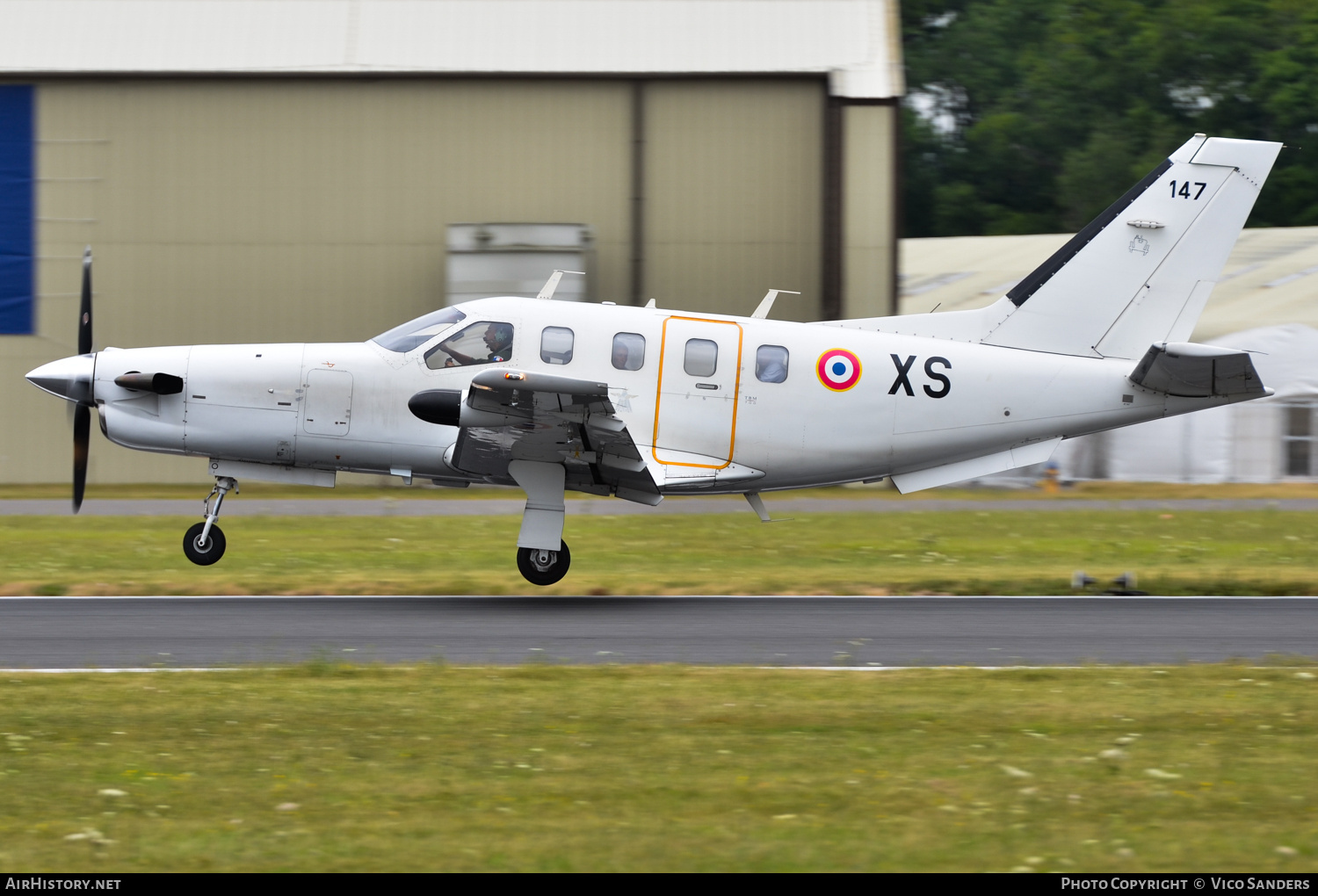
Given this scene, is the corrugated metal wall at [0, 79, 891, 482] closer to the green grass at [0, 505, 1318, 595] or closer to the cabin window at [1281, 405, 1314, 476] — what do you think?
the green grass at [0, 505, 1318, 595]

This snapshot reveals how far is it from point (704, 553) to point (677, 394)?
13.5 ft

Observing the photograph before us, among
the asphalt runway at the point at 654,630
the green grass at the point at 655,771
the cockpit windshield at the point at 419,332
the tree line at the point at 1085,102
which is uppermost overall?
the tree line at the point at 1085,102

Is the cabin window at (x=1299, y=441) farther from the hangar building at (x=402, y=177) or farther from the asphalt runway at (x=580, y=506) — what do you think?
the hangar building at (x=402, y=177)

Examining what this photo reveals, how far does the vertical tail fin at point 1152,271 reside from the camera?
44.5 ft

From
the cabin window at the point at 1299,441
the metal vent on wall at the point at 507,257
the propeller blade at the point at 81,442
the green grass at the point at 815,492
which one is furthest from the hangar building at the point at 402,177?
the propeller blade at the point at 81,442

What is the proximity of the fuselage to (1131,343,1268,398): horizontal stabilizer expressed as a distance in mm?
232

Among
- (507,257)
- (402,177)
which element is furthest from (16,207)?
(507,257)

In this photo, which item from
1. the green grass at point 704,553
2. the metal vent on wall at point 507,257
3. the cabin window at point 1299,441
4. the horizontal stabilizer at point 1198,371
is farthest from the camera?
the cabin window at point 1299,441

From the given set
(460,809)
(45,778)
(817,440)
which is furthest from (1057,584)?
(45,778)

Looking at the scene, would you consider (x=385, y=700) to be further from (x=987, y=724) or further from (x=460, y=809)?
(x=987, y=724)

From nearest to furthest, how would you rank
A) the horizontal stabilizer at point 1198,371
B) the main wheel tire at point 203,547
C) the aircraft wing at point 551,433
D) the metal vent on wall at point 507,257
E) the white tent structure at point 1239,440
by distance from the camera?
1. the aircraft wing at point 551,433
2. the horizontal stabilizer at point 1198,371
3. the main wheel tire at point 203,547
4. the metal vent on wall at point 507,257
5. the white tent structure at point 1239,440

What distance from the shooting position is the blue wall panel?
2616 cm

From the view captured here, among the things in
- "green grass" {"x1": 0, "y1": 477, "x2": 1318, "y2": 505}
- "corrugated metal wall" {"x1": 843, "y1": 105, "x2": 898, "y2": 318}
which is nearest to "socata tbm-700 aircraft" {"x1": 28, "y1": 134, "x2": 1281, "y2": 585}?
"green grass" {"x1": 0, "y1": 477, "x2": 1318, "y2": 505}

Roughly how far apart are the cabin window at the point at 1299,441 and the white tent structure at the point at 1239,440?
0.7 inches
